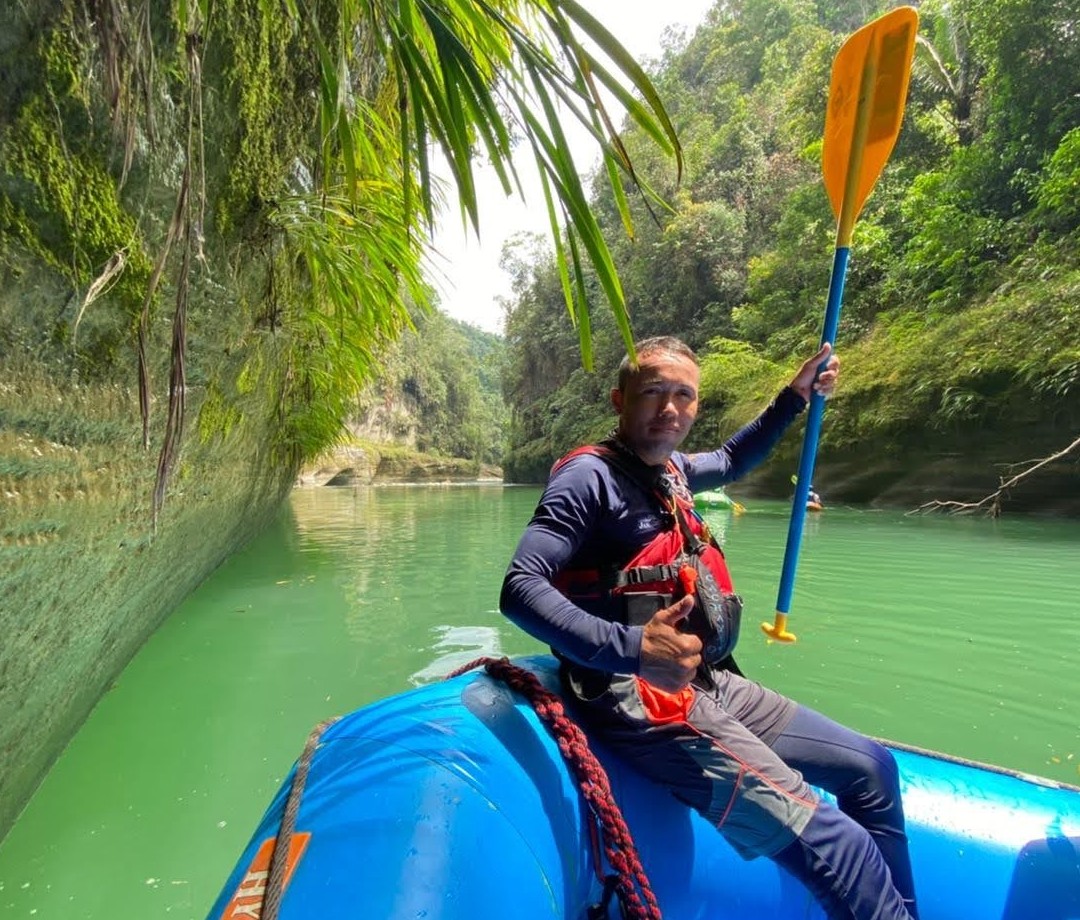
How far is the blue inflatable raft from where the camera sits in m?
1.05

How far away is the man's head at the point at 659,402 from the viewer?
1619 millimetres

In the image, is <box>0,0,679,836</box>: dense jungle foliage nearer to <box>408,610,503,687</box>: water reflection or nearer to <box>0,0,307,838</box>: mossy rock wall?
<box>0,0,307,838</box>: mossy rock wall

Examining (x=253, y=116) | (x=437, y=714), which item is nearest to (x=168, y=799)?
(x=437, y=714)

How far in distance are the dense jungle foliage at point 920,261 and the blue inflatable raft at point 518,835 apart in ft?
8.68

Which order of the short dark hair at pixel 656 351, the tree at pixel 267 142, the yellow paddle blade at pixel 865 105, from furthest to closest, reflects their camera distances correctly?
the yellow paddle blade at pixel 865 105 → the short dark hair at pixel 656 351 → the tree at pixel 267 142

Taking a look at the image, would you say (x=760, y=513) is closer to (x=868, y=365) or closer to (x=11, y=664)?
(x=868, y=365)

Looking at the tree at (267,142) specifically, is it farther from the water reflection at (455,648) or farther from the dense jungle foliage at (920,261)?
the water reflection at (455,648)

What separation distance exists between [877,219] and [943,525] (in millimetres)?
9088

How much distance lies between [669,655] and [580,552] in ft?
1.22

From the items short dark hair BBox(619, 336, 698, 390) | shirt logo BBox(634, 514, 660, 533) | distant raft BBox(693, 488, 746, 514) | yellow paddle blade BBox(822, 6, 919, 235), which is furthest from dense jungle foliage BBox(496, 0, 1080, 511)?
distant raft BBox(693, 488, 746, 514)

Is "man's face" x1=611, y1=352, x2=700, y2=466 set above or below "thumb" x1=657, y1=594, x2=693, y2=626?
above

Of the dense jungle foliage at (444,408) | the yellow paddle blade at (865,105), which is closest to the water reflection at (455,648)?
the yellow paddle blade at (865,105)

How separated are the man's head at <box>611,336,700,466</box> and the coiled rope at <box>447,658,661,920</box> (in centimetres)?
63

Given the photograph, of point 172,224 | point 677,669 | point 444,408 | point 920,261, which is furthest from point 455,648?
point 444,408
